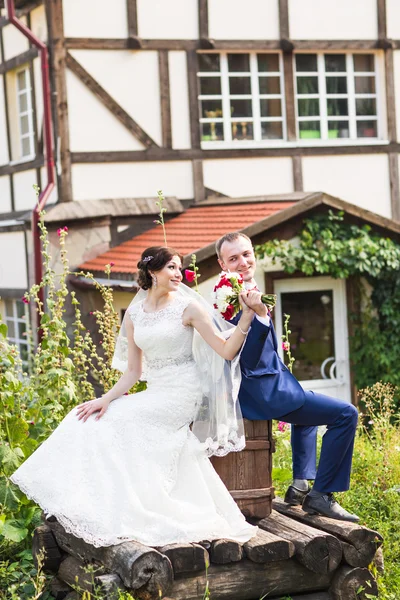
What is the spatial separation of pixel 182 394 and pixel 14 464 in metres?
1.15

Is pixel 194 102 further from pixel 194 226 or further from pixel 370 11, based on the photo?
pixel 370 11

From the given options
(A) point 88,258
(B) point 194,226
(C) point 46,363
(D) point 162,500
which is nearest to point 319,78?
(B) point 194,226

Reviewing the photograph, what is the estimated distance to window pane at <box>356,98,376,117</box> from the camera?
44.0ft

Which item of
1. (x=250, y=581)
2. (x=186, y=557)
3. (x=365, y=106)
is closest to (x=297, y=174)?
(x=365, y=106)

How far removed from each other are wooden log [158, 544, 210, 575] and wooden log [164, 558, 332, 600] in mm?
85

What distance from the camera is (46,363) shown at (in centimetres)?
600

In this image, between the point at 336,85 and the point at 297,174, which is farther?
the point at 336,85

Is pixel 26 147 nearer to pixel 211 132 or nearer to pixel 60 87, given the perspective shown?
pixel 60 87

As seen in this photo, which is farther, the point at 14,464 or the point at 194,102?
the point at 194,102

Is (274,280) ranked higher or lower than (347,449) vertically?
higher

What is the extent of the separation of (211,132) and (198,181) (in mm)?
703

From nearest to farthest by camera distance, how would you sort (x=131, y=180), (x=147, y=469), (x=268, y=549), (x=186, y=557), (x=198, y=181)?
1. (x=186, y=557)
2. (x=268, y=549)
3. (x=147, y=469)
4. (x=131, y=180)
5. (x=198, y=181)

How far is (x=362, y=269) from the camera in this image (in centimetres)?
1150

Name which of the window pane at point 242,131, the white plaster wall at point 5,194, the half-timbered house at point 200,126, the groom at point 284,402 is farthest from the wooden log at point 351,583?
the white plaster wall at point 5,194
